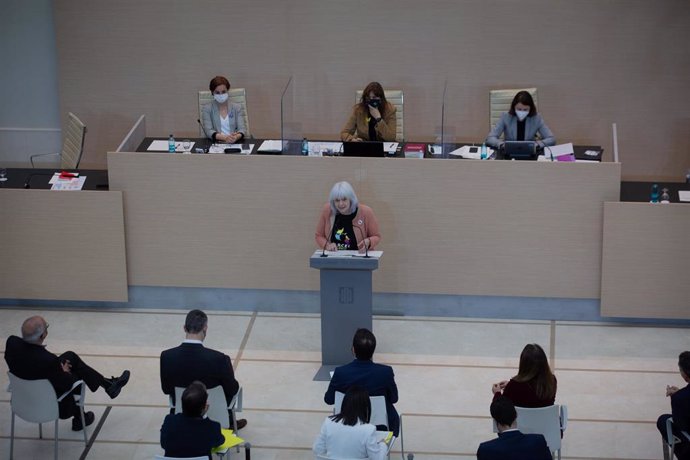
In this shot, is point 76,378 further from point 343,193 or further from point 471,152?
point 471,152

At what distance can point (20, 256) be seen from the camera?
8883 mm

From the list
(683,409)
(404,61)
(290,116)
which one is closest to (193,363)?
(683,409)

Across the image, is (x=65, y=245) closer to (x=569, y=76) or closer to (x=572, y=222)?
(x=572, y=222)

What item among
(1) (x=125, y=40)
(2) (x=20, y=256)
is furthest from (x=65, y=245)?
(1) (x=125, y=40)

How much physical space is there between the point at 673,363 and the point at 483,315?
59.6 inches

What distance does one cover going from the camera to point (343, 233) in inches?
315

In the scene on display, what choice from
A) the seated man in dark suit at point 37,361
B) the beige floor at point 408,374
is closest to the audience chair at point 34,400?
the seated man in dark suit at point 37,361

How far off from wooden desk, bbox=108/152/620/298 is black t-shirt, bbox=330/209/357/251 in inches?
24.0

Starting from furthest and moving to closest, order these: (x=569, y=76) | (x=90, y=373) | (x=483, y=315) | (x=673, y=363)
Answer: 1. (x=569, y=76)
2. (x=483, y=315)
3. (x=673, y=363)
4. (x=90, y=373)

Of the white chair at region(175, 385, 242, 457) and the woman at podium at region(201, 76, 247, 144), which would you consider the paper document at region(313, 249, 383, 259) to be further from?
the woman at podium at region(201, 76, 247, 144)

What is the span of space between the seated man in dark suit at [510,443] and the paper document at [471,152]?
3.83 meters

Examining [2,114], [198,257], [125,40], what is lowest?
Answer: [198,257]

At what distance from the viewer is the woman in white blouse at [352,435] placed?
5434 millimetres

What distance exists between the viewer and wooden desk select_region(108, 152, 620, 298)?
333 inches
